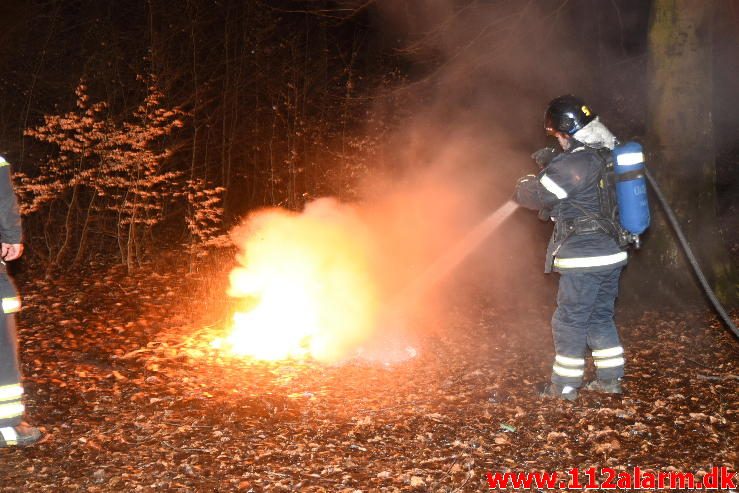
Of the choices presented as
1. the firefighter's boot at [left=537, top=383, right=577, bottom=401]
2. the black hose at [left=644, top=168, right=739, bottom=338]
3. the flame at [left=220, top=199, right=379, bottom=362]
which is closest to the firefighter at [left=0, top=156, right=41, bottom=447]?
the flame at [left=220, top=199, right=379, bottom=362]

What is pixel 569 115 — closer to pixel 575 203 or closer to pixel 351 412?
pixel 575 203

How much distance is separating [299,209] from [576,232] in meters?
5.88

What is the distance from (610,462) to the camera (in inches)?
163

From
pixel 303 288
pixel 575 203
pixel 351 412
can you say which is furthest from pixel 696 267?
pixel 303 288

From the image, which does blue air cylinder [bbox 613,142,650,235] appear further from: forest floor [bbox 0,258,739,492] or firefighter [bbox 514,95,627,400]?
forest floor [bbox 0,258,739,492]

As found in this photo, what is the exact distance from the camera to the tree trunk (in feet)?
23.5

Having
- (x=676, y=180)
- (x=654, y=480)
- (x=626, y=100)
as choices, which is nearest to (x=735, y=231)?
(x=626, y=100)

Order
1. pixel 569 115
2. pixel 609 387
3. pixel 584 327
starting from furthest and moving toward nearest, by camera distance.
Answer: pixel 609 387, pixel 584 327, pixel 569 115

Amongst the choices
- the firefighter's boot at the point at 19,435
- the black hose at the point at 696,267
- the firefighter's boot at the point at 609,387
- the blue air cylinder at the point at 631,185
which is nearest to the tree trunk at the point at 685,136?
the black hose at the point at 696,267

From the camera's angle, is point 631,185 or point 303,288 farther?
point 303,288

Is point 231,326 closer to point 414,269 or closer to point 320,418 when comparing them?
point 320,418

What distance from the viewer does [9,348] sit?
14.4 feet

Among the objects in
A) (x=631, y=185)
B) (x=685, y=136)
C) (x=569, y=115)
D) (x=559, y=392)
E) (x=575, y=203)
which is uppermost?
(x=685, y=136)

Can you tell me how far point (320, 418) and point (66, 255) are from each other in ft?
22.4
